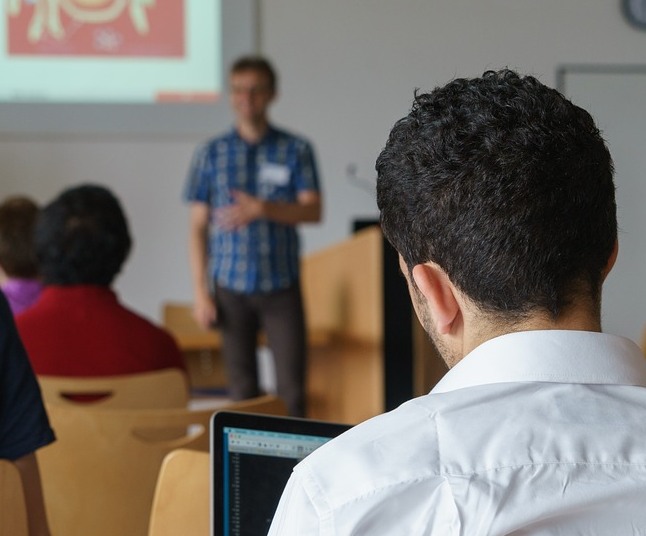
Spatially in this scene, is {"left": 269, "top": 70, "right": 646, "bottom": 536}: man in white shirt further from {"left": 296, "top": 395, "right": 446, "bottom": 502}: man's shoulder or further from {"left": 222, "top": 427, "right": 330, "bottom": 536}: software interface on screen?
{"left": 222, "top": 427, "right": 330, "bottom": 536}: software interface on screen

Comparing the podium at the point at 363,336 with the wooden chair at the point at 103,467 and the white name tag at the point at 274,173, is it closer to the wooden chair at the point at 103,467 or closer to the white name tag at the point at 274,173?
the white name tag at the point at 274,173

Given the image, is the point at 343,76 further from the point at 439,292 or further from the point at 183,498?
the point at 439,292

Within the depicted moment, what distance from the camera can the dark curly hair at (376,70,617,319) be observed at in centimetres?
76

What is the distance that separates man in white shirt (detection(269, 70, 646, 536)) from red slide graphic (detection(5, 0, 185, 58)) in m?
4.98

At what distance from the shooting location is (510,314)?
0.79m

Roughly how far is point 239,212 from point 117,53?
234 centimetres

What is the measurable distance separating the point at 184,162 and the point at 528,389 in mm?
5272

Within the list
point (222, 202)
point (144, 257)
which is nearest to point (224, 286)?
point (222, 202)

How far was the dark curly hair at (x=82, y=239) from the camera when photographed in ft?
7.55

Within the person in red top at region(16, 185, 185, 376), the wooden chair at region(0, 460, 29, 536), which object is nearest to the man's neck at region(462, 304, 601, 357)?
the wooden chair at region(0, 460, 29, 536)

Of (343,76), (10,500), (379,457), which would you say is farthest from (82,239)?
(343,76)

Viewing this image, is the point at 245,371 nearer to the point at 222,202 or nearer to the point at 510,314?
the point at 222,202

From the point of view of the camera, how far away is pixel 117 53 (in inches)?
223

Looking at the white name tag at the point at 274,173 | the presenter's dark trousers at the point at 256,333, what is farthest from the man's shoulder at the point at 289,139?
the presenter's dark trousers at the point at 256,333
